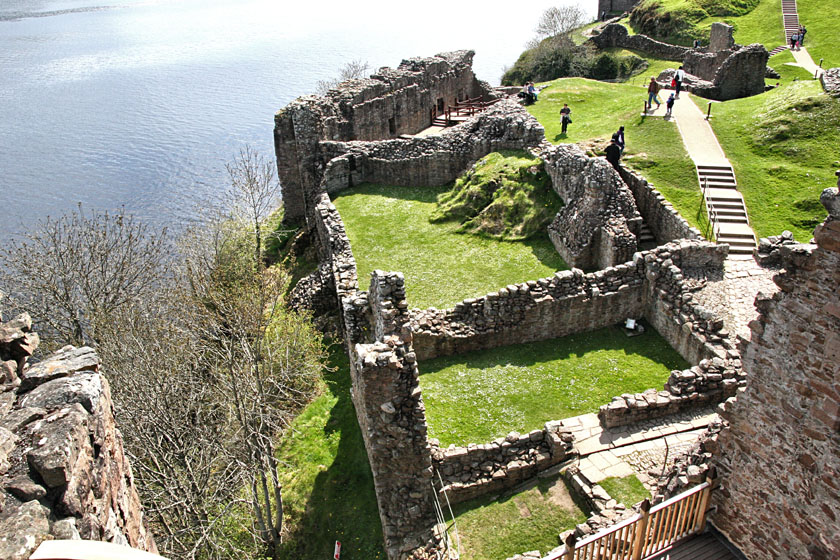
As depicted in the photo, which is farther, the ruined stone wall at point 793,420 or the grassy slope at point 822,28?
the grassy slope at point 822,28

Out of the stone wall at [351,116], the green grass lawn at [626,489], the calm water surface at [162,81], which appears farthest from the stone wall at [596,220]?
the calm water surface at [162,81]

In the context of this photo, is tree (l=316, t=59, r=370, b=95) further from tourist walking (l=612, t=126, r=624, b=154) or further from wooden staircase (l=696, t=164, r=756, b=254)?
wooden staircase (l=696, t=164, r=756, b=254)

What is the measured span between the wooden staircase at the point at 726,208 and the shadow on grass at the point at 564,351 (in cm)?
464

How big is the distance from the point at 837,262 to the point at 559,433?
7.46m

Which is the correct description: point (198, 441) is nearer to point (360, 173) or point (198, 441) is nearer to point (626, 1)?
point (360, 173)

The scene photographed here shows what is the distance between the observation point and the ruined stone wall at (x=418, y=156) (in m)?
28.1

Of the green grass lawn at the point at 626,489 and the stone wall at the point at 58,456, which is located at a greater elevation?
the stone wall at the point at 58,456

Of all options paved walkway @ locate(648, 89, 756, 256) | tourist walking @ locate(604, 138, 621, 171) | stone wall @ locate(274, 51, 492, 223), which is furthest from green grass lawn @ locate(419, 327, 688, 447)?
stone wall @ locate(274, 51, 492, 223)

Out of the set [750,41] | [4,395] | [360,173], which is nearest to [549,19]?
[750,41]

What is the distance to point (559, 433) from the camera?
13.5m

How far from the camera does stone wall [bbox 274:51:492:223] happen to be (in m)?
30.6

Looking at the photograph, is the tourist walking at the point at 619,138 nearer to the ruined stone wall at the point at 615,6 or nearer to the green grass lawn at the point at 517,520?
the green grass lawn at the point at 517,520

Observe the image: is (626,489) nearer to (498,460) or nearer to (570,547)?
(498,460)

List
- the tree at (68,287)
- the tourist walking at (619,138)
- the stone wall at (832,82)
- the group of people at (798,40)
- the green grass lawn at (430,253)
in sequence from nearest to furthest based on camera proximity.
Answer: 1. the green grass lawn at (430,253)
2. the tree at (68,287)
3. the tourist walking at (619,138)
4. the stone wall at (832,82)
5. the group of people at (798,40)
